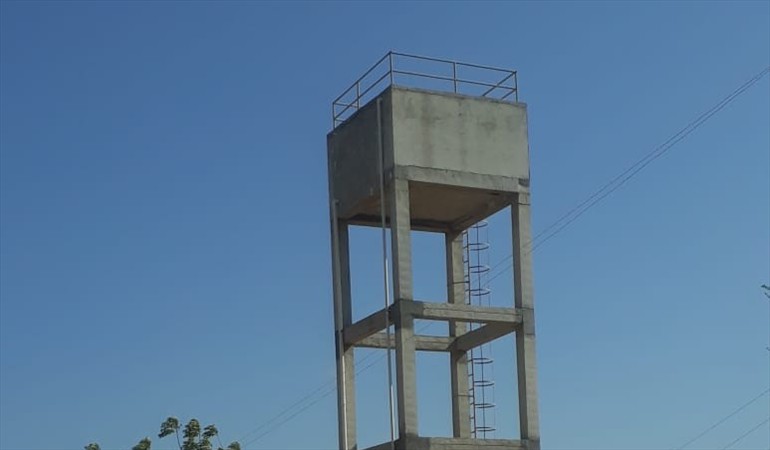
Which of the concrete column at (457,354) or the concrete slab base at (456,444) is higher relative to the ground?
the concrete column at (457,354)

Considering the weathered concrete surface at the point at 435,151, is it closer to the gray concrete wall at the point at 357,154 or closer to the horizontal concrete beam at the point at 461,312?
the gray concrete wall at the point at 357,154

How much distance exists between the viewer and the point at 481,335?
1625 inches

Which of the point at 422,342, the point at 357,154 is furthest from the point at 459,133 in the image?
the point at 422,342

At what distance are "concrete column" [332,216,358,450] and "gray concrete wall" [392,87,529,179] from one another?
3.59 meters

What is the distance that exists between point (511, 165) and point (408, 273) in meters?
4.10

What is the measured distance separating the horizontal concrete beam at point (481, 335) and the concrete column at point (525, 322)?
46 cm

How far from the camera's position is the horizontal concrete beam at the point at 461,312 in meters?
38.7

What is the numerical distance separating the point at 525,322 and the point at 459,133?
16.5 ft

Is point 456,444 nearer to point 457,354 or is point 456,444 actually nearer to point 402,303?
point 402,303

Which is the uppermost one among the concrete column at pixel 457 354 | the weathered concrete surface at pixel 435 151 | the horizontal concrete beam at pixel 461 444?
the weathered concrete surface at pixel 435 151

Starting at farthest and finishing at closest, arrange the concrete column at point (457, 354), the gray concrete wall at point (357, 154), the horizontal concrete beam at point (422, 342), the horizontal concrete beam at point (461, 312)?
1. the concrete column at point (457, 354)
2. the horizontal concrete beam at point (422, 342)
3. the gray concrete wall at point (357, 154)
4. the horizontal concrete beam at point (461, 312)

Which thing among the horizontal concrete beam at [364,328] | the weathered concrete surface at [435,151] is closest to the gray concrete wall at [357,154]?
the weathered concrete surface at [435,151]

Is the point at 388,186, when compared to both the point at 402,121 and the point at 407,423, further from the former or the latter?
the point at 407,423

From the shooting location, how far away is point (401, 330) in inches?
1511
